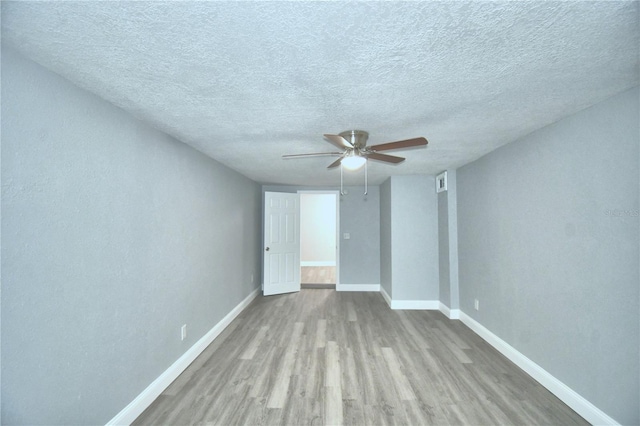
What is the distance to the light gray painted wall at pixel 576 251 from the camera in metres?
1.77

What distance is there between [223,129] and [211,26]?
4.38ft

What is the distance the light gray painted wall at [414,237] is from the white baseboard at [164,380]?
2.85 metres

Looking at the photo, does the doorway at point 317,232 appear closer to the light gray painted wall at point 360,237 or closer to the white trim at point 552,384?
the light gray painted wall at point 360,237

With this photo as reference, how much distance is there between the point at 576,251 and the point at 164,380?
3.47 metres

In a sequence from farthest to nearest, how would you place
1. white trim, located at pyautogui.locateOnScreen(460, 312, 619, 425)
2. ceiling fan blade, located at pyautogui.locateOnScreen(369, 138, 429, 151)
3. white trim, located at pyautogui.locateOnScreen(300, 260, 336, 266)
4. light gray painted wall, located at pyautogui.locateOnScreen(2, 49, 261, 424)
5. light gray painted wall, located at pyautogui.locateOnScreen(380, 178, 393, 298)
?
white trim, located at pyautogui.locateOnScreen(300, 260, 336, 266)
light gray painted wall, located at pyautogui.locateOnScreen(380, 178, 393, 298)
ceiling fan blade, located at pyautogui.locateOnScreen(369, 138, 429, 151)
white trim, located at pyautogui.locateOnScreen(460, 312, 619, 425)
light gray painted wall, located at pyautogui.locateOnScreen(2, 49, 261, 424)

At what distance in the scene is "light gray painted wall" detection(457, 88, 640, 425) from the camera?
1.77m

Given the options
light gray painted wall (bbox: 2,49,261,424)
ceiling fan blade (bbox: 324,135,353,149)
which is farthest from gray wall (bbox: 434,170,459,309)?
light gray painted wall (bbox: 2,49,261,424)

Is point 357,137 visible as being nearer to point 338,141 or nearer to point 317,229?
point 338,141

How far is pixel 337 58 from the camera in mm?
1359

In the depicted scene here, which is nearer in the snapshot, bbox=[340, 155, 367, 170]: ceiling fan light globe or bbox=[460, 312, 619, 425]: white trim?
bbox=[460, 312, 619, 425]: white trim

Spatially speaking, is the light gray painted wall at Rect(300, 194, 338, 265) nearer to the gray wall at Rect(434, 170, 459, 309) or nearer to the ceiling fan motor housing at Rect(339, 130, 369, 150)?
the gray wall at Rect(434, 170, 459, 309)

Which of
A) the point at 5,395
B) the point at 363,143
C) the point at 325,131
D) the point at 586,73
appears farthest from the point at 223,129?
the point at 586,73

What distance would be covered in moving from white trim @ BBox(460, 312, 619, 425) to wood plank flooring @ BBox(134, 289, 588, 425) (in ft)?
0.18

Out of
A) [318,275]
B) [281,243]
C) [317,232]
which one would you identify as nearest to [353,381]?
[281,243]
